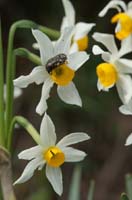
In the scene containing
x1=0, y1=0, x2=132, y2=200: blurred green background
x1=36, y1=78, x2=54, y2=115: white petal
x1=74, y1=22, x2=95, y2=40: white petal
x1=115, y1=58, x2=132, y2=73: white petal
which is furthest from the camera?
x1=0, y1=0, x2=132, y2=200: blurred green background

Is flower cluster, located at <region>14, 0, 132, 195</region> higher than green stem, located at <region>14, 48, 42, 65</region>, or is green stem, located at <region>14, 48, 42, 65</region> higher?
green stem, located at <region>14, 48, 42, 65</region>

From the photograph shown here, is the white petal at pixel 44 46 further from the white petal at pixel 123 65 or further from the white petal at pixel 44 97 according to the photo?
the white petal at pixel 123 65

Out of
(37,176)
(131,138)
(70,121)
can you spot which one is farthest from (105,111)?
(131,138)

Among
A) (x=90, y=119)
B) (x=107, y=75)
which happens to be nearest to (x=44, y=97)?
(x=107, y=75)

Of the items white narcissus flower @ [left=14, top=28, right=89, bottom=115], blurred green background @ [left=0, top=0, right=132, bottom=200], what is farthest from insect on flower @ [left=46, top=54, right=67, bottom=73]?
blurred green background @ [left=0, top=0, right=132, bottom=200]

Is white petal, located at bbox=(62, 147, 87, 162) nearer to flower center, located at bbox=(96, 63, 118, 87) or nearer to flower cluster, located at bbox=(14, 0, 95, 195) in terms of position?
flower cluster, located at bbox=(14, 0, 95, 195)

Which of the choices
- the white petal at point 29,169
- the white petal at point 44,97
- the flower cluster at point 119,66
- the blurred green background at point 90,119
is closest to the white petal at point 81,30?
the flower cluster at point 119,66
